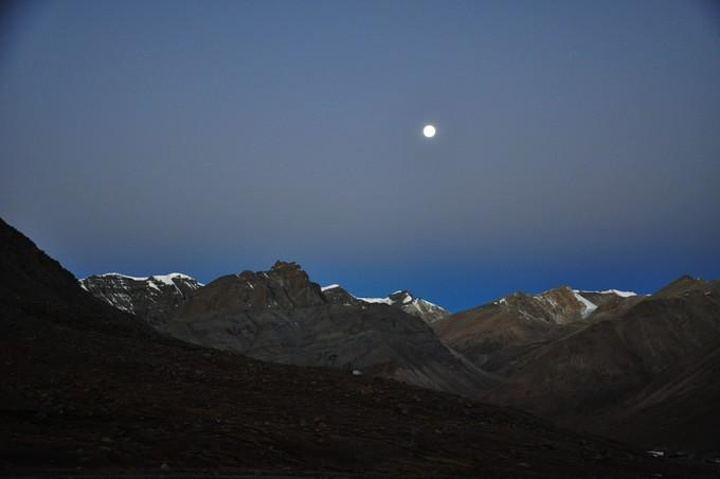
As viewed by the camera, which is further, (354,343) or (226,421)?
(354,343)

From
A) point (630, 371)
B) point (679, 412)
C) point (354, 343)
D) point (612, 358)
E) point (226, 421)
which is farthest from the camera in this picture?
point (354, 343)

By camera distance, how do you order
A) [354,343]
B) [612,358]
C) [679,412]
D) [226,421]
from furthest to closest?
[354,343], [612,358], [679,412], [226,421]

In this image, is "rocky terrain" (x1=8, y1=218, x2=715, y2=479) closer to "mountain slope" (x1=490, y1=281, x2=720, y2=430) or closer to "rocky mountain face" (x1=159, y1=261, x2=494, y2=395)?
"mountain slope" (x1=490, y1=281, x2=720, y2=430)

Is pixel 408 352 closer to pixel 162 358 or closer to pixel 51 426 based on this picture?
pixel 162 358

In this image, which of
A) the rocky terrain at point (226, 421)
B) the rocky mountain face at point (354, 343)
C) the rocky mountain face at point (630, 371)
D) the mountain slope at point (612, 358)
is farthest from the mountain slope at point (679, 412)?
the rocky mountain face at point (354, 343)

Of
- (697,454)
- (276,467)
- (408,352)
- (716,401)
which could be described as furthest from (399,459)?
(408,352)

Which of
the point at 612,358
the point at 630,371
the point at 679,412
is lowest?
the point at 679,412

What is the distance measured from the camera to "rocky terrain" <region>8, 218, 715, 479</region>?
19.4 meters

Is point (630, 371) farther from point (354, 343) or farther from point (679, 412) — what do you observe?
point (354, 343)

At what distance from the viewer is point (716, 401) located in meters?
80.4

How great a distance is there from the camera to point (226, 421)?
926 inches

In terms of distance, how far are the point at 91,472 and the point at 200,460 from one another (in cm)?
323

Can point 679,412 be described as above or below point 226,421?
above

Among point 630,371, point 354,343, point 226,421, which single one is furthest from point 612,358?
point 226,421
